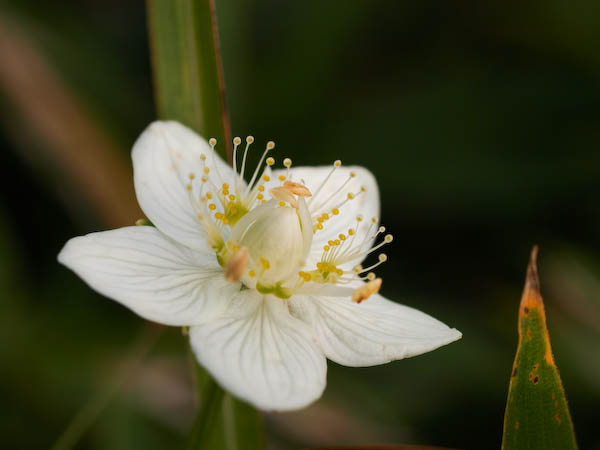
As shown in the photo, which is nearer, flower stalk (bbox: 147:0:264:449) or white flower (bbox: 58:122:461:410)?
white flower (bbox: 58:122:461:410)

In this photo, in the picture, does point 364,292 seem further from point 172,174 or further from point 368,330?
point 172,174

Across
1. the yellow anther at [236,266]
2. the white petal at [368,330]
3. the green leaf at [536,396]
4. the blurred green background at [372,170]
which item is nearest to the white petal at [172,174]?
the yellow anther at [236,266]

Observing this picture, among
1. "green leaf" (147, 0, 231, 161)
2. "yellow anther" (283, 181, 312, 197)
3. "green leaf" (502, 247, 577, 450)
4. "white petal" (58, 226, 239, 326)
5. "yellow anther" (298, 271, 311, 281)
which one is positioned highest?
"green leaf" (147, 0, 231, 161)

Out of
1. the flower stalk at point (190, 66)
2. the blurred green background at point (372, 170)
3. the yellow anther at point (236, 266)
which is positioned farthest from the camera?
the blurred green background at point (372, 170)

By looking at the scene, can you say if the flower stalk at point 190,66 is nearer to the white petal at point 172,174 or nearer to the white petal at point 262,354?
the white petal at point 172,174

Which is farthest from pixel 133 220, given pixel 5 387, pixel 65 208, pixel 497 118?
pixel 497 118

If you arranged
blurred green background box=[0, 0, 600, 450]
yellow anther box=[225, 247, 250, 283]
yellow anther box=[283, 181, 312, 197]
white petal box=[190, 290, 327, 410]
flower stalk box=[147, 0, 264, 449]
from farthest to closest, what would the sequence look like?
blurred green background box=[0, 0, 600, 450], flower stalk box=[147, 0, 264, 449], yellow anther box=[283, 181, 312, 197], yellow anther box=[225, 247, 250, 283], white petal box=[190, 290, 327, 410]

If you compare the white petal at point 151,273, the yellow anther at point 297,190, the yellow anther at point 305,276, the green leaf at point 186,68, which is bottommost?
the yellow anther at point 305,276

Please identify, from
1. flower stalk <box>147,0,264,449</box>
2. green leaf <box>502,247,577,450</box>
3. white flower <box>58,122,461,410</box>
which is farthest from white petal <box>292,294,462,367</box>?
flower stalk <box>147,0,264,449</box>

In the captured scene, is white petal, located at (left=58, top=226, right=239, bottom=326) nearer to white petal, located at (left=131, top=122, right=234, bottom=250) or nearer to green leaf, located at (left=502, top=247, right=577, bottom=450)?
white petal, located at (left=131, top=122, right=234, bottom=250)
